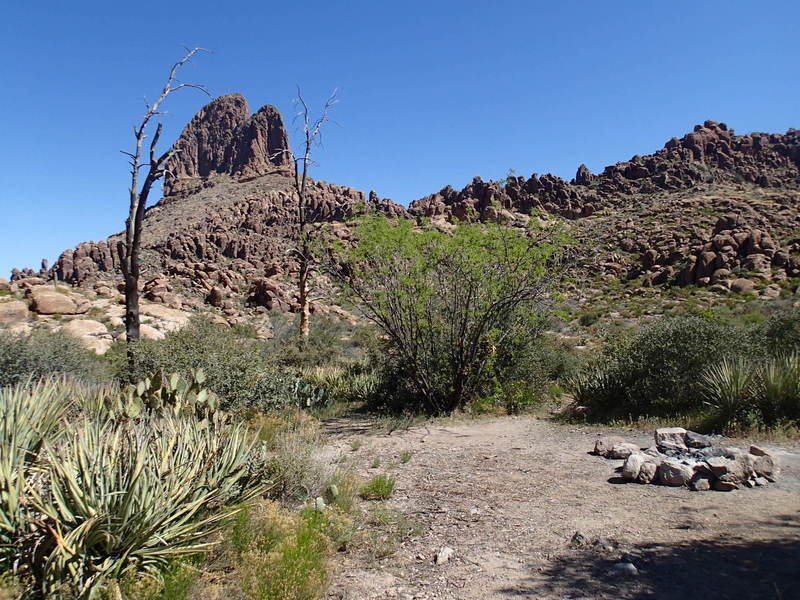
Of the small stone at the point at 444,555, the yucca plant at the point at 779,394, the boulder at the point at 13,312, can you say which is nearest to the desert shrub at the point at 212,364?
the small stone at the point at 444,555

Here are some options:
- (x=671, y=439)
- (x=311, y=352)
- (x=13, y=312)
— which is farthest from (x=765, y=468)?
(x=13, y=312)

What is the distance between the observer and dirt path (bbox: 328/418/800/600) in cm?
366

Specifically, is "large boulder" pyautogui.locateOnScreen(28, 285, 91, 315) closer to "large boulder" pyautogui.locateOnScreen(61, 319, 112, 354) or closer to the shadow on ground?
"large boulder" pyautogui.locateOnScreen(61, 319, 112, 354)

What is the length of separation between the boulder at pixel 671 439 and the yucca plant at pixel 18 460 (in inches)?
270

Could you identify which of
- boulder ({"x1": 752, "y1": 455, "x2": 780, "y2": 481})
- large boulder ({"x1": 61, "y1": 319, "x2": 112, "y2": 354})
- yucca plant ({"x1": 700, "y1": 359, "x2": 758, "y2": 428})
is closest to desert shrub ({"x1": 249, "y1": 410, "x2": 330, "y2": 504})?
boulder ({"x1": 752, "y1": 455, "x2": 780, "y2": 481})

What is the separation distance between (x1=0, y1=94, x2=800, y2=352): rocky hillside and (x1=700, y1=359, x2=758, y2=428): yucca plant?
982cm

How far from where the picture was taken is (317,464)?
237 inches

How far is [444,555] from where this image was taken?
425 cm

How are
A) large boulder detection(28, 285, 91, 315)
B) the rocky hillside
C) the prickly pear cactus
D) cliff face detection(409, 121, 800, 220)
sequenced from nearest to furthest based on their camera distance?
1. the prickly pear cactus
2. large boulder detection(28, 285, 91, 315)
3. the rocky hillside
4. cliff face detection(409, 121, 800, 220)

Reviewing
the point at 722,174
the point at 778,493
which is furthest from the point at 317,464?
the point at 722,174

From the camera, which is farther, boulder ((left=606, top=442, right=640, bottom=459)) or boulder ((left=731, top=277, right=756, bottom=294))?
boulder ((left=731, top=277, right=756, bottom=294))

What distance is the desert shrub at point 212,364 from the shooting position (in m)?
9.23

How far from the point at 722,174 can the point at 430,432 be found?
191ft

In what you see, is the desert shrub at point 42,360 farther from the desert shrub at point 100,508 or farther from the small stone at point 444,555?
the small stone at point 444,555
